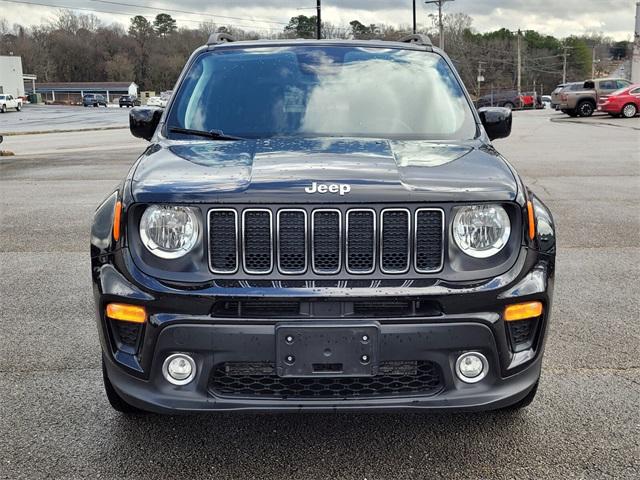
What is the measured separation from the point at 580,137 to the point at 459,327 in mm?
21373

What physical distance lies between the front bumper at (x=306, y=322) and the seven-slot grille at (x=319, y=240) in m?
0.12

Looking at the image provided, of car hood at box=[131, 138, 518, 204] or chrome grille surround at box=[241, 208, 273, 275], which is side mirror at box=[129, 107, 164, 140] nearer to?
car hood at box=[131, 138, 518, 204]

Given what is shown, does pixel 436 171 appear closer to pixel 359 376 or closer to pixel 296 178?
pixel 296 178

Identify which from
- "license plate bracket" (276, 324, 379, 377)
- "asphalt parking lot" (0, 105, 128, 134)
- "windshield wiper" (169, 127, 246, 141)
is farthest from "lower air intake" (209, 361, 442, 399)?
"asphalt parking lot" (0, 105, 128, 134)

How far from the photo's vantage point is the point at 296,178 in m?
2.74

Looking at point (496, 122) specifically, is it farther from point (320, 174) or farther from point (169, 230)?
point (169, 230)

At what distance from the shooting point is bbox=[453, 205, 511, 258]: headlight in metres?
2.72

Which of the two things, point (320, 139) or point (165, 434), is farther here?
point (320, 139)

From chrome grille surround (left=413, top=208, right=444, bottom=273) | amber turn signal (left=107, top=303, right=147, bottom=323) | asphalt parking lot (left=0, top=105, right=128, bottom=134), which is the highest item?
chrome grille surround (left=413, top=208, right=444, bottom=273)

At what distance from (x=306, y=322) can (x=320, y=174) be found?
1.99ft

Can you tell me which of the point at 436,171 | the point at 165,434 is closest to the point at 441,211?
the point at 436,171

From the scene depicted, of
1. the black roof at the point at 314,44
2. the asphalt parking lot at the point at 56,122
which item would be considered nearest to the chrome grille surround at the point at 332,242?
the black roof at the point at 314,44

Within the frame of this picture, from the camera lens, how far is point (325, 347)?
257cm

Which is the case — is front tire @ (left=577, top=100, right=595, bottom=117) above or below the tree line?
below
